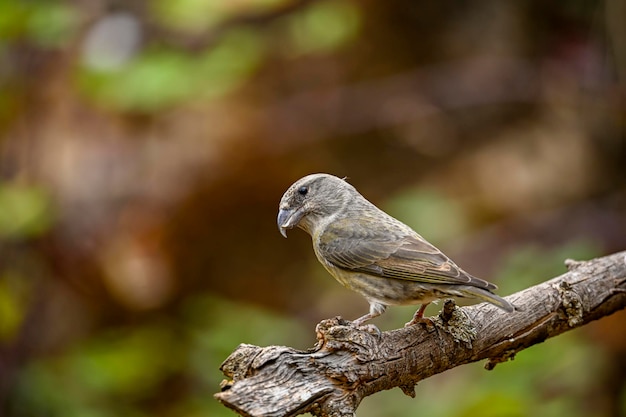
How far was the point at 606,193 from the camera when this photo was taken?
9.02 metres

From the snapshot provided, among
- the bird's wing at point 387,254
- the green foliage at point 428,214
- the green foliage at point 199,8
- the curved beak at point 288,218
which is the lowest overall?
the bird's wing at point 387,254

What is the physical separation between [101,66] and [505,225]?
442cm

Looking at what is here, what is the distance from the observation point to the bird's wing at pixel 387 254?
4.00 metres

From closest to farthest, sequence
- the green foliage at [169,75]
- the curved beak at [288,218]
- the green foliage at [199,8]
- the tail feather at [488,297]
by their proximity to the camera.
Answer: the tail feather at [488,297] → the curved beak at [288,218] → the green foliage at [199,8] → the green foliage at [169,75]

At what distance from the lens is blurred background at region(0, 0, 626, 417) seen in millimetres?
6523

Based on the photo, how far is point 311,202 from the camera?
4.81 meters

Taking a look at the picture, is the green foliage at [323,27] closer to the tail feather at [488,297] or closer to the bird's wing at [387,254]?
the bird's wing at [387,254]

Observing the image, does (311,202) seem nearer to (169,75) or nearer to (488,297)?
(488,297)

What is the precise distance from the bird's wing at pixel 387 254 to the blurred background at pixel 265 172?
6.25 ft

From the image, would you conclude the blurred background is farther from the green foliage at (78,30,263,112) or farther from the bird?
the bird

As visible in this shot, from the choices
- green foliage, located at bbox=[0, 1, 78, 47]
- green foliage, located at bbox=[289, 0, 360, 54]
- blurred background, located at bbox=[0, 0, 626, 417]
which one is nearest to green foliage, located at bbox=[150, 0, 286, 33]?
blurred background, located at bbox=[0, 0, 626, 417]

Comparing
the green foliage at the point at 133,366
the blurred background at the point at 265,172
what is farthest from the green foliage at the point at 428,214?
the green foliage at the point at 133,366

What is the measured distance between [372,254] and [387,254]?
82mm

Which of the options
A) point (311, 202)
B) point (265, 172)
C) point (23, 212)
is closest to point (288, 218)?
point (311, 202)
